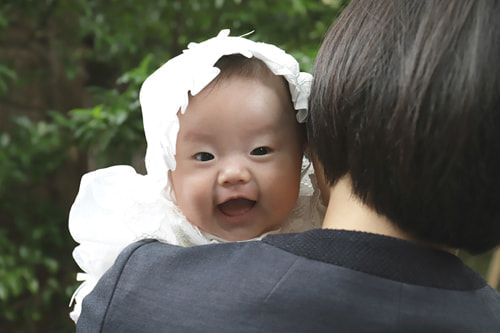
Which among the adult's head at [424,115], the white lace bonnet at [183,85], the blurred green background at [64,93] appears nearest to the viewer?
the adult's head at [424,115]

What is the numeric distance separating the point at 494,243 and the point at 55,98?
2.45 meters

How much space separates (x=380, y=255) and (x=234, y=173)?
33cm

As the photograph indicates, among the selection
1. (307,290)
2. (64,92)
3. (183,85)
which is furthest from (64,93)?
(307,290)

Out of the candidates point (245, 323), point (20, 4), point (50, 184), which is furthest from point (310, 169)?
point (50, 184)

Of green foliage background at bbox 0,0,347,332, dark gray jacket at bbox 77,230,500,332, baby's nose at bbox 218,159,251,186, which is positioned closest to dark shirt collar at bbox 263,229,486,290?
dark gray jacket at bbox 77,230,500,332

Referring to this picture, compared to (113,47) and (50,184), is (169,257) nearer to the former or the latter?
(113,47)

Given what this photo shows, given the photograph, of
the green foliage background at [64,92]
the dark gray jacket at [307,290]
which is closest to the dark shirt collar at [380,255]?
the dark gray jacket at [307,290]

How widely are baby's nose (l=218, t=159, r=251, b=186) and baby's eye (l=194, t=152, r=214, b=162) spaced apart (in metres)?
0.03

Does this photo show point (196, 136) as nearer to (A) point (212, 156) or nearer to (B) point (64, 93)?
(A) point (212, 156)

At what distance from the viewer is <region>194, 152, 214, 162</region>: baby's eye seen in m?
0.98

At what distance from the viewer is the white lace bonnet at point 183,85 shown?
948mm

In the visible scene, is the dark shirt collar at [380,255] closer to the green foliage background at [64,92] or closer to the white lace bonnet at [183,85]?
the white lace bonnet at [183,85]

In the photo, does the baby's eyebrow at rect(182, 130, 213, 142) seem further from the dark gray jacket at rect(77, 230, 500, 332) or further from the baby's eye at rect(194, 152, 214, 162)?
the dark gray jacket at rect(77, 230, 500, 332)

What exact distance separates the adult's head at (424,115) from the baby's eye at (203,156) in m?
0.27
